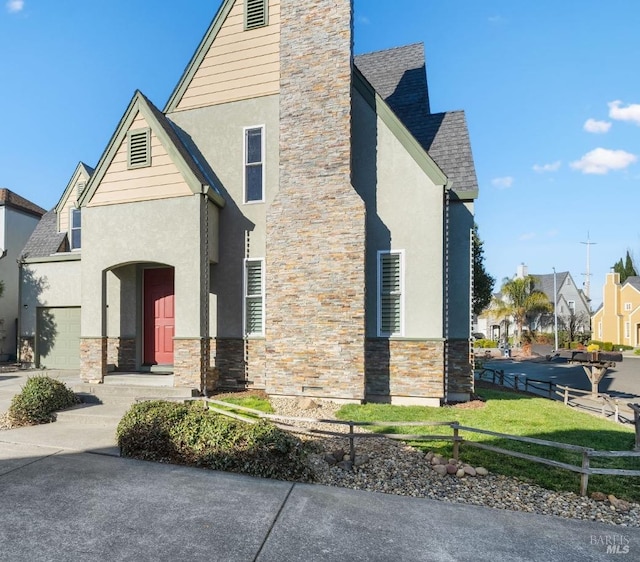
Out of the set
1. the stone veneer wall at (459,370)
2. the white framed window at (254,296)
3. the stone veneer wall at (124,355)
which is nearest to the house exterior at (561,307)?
the stone veneer wall at (459,370)

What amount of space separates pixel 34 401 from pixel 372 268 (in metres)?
7.81

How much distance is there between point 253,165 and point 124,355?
263 inches

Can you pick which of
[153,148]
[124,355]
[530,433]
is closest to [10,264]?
[124,355]

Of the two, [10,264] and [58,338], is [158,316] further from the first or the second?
[10,264]

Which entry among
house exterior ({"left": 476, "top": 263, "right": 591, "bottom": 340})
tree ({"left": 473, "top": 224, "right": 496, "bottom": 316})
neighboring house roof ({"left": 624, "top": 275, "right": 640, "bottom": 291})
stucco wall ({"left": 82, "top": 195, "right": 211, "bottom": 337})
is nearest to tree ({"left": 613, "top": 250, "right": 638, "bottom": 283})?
house exterior ({"left": 476, "top": 263, "right": 591, "bottom": 340})

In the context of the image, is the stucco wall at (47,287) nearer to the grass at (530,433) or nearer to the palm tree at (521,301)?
the grass at (530,433)

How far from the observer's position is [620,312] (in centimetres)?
4384

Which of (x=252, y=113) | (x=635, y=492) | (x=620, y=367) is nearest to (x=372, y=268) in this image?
(x=252, y=113)

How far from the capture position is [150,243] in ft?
30.7

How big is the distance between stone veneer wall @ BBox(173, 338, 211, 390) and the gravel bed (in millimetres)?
4122

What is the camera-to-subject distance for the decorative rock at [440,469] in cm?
510

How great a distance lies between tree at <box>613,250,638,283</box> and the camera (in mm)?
56500

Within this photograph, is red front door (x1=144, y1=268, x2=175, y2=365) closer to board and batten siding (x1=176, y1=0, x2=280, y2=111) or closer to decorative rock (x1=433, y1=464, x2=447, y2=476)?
board and batten siding (x1=176, y1=0, x2=280, y2=111)

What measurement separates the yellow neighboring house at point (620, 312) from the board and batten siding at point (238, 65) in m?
50.3
